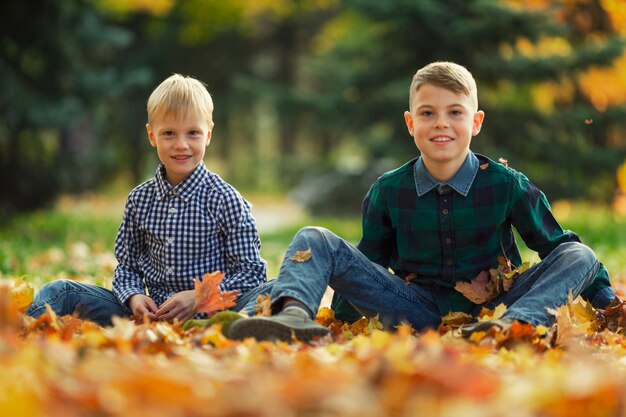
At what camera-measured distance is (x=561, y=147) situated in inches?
476

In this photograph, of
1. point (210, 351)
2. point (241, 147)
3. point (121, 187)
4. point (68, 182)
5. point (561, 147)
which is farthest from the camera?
point (241, 147)

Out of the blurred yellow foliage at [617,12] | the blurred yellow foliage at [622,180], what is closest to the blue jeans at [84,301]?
the blurred yellow foliage at [622,180]

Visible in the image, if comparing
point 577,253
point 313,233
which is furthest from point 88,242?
point 577,253

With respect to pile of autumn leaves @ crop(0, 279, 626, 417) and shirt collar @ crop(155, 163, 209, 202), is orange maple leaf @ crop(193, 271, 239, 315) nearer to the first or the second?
→ shirt collar @ crop(155, 163, 209, 202)

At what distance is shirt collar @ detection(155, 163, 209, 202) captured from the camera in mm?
3795

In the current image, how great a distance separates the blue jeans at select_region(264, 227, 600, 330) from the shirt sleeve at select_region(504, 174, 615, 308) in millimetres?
123

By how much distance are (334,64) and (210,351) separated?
10671 millimetres

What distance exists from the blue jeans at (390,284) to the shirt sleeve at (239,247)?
347 millimetres

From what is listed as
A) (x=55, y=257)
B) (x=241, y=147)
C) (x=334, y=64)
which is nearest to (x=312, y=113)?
(x=334, y=64)

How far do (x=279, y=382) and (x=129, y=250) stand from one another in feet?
7.19

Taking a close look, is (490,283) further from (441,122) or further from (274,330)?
(274,330)

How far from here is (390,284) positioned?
3.59m

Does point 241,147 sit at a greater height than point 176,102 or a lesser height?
greater

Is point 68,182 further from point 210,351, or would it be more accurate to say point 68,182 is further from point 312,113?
point 210,351
